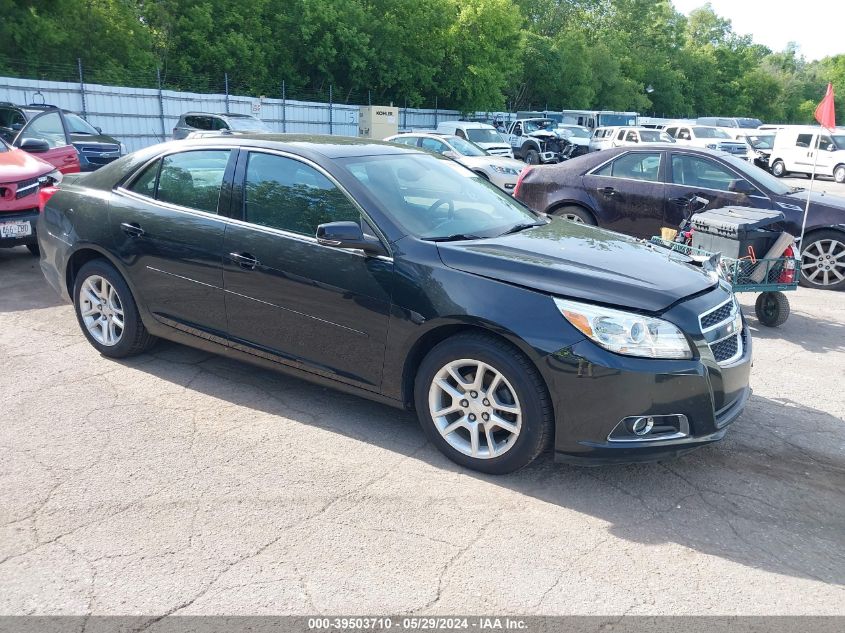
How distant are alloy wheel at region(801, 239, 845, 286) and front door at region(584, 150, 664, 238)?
1.78 metres

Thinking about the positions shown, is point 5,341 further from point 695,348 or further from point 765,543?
point 765,543

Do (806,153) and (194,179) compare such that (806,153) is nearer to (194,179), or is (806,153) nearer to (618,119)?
(618,119)

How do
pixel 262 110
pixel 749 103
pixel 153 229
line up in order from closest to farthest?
1. pixel 153 229
2. pixel 262 110
3. pixel 749 103

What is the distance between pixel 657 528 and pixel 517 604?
0.93 m

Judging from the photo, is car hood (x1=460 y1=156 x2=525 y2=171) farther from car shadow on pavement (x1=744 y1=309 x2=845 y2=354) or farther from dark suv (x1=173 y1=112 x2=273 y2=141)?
car shadow on pavement (x1=744 y1=309 x2=845 y2=354)

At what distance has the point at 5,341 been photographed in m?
5.87

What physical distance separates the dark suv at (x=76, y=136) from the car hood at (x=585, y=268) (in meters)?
11.6

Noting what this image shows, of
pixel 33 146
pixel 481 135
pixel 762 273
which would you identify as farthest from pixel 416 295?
pixel 481 135

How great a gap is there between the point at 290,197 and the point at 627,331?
2.18 meters

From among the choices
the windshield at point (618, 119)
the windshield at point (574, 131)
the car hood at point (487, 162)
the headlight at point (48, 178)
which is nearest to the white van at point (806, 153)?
the windshield at point (574, 131)

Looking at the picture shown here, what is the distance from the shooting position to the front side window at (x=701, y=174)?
8.66 m

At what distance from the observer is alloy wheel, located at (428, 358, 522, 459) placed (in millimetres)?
3758

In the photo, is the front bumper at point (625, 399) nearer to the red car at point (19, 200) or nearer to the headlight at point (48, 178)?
the red car at point (19, 200)

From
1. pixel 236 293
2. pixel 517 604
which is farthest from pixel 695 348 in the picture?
pixel 236 293
